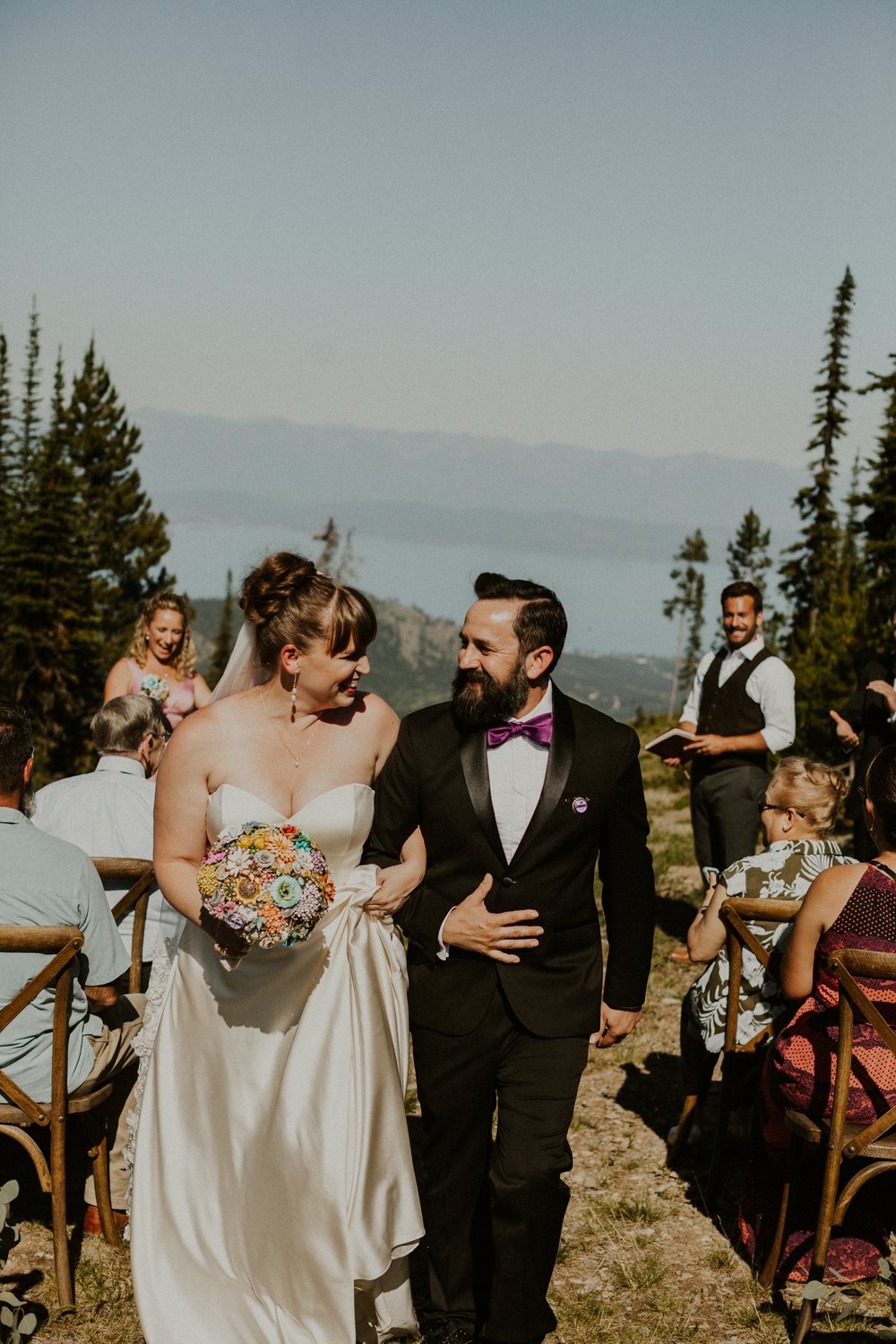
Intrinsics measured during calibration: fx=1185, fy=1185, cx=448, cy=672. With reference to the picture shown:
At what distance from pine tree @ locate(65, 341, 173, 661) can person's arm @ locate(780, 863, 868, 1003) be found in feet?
273

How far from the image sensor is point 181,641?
8.31 m

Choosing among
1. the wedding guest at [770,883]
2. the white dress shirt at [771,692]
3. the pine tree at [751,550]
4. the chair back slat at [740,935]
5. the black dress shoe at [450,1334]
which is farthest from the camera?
the pine tree at [751,550]

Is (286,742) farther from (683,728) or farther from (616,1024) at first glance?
(683,728)

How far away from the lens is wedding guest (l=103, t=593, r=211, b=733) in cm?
812

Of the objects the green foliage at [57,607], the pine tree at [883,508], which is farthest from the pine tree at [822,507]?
the green foliage at [57,607]

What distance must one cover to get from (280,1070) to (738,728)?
5040mm

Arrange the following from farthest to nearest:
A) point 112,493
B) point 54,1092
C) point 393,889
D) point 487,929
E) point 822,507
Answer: point 112,493 < point 822,507 < point 54,1092 < point 393,889 < point 487,929

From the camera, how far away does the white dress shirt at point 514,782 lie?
387 cm

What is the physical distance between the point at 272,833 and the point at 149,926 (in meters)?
2.08

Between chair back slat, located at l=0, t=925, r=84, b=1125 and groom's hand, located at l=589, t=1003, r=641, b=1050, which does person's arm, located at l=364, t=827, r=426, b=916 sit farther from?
chair back slat, located at l=0, t=925, r=84, b=1125

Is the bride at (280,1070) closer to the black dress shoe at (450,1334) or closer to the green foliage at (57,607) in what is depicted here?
the black dress shoe at (450,1334)

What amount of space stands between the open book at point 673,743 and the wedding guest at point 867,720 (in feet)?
3.39

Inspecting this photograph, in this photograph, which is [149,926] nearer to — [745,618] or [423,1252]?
[423,1252]

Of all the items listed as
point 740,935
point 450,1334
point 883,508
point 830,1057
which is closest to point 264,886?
point 450,1334
